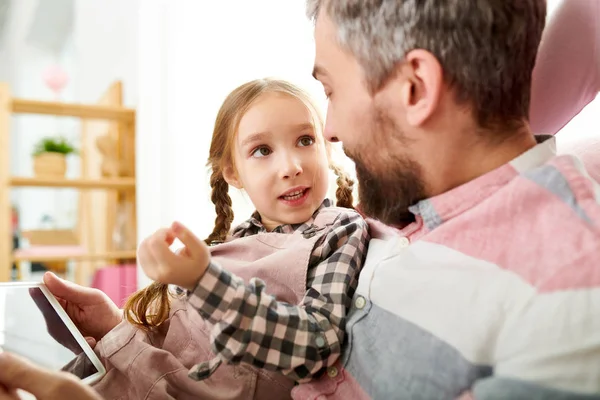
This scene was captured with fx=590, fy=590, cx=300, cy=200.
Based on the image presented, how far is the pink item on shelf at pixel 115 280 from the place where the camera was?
10.9ft

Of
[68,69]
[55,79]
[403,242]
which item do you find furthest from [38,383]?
[68,69]

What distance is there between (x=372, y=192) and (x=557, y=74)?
15.3 inches

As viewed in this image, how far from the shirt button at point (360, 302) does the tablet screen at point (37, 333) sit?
0.44 metres

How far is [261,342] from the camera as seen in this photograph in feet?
2.62

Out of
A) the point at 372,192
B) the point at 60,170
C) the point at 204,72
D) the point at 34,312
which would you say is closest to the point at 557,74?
the point at 372,192

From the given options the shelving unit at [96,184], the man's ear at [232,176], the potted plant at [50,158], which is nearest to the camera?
the man's ear at [232,176]

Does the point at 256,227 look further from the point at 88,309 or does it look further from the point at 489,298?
the point at 489,298

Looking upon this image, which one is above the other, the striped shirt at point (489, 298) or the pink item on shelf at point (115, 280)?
the striped shirt at point (489, 298)

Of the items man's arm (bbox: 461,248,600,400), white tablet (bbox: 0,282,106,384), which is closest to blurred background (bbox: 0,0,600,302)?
white tablet (bbox: 0,282,106,384)

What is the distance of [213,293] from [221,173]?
0.58 m

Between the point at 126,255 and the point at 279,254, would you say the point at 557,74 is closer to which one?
the point at 279,254

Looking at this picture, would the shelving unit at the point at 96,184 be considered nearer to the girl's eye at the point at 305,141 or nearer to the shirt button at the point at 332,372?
the girl's eye at the point at 305,141

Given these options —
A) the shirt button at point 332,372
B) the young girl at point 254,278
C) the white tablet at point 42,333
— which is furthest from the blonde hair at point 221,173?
the shirt button at point 332,372

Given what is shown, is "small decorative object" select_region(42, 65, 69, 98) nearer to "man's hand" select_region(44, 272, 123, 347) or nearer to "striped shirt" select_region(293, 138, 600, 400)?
"man's hand" select_region(44, 272, 123, 347)
